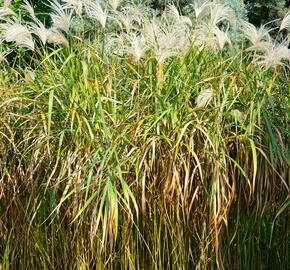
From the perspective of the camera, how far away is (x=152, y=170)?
238cm

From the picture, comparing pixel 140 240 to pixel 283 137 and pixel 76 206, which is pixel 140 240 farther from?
pixel 283 137

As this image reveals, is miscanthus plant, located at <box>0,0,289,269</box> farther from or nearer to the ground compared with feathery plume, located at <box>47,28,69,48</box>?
nearer to the ground

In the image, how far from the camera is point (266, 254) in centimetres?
252

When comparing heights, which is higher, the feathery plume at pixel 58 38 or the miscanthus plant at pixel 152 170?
the feathery plume at pixel 58 38

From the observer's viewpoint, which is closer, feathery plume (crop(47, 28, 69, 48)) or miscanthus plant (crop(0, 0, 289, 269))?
miscanthus plant (crop(0, 0, 289, 269))

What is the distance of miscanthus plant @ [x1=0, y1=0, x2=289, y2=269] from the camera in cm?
224

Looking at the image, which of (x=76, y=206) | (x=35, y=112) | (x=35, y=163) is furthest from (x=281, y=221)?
(x=35, y=112)

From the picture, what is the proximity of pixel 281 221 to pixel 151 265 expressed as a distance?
32.4 inches

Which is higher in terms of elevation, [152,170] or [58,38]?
[58,38]

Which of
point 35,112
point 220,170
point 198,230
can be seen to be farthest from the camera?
point 35,112

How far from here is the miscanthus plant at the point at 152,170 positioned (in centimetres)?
224

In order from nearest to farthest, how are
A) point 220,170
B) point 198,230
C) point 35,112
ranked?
point 220,170 → point 198,230 → point 35,112

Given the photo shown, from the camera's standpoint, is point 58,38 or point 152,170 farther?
point 58,38

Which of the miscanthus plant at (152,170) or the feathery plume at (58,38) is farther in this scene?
the feathery plume at (58,38)
